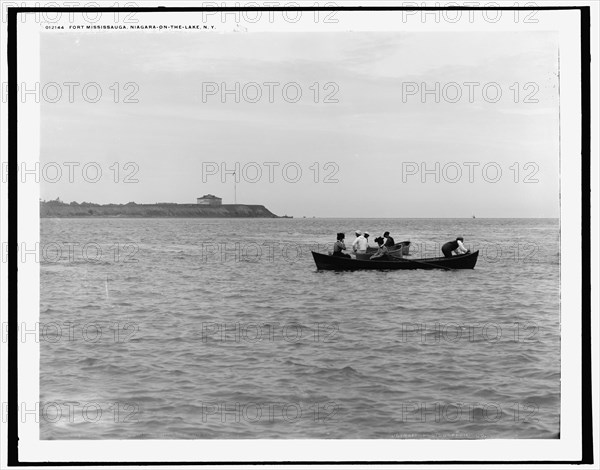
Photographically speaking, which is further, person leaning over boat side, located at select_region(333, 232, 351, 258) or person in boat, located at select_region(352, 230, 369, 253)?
person leaning over boat side, located at select_region(333, 232, 351, 258)

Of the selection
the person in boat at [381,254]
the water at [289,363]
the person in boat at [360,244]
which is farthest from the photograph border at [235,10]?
the person in boat at [381,254]

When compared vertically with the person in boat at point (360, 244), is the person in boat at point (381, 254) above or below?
below

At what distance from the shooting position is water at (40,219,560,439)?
3.69 m

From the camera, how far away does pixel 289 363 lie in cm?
440

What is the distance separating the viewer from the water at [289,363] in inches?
145

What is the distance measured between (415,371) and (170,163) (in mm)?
2076

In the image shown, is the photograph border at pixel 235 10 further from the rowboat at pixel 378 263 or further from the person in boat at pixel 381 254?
the person in boat at pixel 381 254

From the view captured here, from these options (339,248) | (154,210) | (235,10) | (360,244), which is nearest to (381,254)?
(360,244)

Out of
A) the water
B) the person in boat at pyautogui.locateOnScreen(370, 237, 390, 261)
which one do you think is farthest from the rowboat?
the water

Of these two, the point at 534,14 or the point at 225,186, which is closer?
the point at 534,14

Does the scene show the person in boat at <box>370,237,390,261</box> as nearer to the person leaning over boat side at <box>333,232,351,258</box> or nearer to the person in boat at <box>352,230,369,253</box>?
the person in boat at <box>352,230,369,253</box>

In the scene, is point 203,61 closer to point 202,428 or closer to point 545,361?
point 202,428

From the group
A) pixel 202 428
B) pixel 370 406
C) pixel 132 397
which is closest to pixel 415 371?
pixel 370 406

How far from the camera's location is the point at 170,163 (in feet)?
14.8
